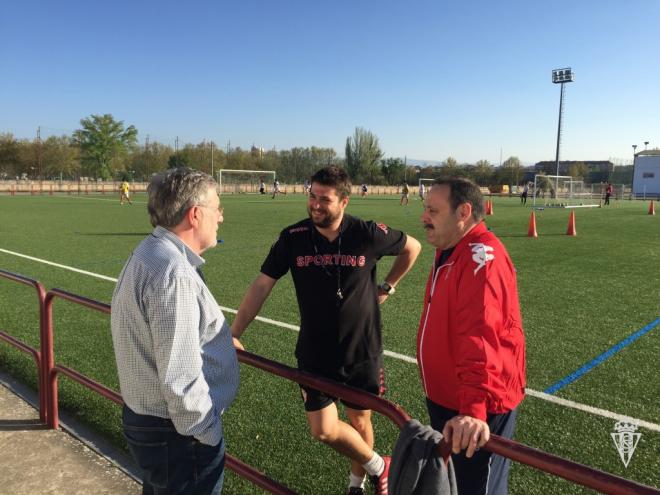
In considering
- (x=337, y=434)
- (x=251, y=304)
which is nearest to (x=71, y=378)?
(x=251, y=304)

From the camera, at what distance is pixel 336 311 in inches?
120

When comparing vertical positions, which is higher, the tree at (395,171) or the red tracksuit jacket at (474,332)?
the tree at (395,171)

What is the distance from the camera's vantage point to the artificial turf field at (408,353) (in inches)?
141

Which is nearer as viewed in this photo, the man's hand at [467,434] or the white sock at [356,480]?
the man's hand at [467,434]

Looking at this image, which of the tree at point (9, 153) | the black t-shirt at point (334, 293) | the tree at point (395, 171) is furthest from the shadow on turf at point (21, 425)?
the tree at point (395, 171)

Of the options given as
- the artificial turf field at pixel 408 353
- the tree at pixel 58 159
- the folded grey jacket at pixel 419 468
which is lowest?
the artificial turf field at pixel 408 353

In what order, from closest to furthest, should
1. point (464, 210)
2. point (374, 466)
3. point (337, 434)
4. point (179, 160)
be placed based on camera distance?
1. point (464, 210)
2. point (337, 434)
3. point (374, 466)
4. point (179, 160)

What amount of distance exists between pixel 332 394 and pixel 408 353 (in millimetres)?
3729

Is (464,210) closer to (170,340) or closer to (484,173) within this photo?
(170,340)

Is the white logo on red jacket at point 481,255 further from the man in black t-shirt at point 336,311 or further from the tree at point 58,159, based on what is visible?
the tree at point 58,159

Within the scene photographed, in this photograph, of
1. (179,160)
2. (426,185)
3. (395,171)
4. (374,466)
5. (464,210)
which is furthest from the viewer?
(395,171)

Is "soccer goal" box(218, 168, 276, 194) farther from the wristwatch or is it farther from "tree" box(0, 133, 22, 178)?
the wristwatch

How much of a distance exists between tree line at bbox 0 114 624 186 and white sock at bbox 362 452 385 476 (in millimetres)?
59363

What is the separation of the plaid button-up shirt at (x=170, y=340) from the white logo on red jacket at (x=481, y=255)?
99 centimetres
